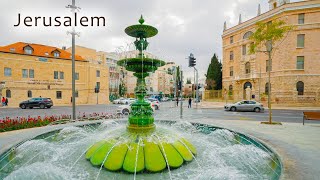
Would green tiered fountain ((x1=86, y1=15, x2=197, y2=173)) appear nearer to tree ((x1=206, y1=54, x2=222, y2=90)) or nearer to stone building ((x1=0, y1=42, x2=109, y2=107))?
stone building ((x1=0, y1=42, x2=109, y2=107))

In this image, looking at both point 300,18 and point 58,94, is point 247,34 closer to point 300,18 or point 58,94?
point 300,18

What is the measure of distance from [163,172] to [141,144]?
1.05 m

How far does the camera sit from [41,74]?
38.5 metres

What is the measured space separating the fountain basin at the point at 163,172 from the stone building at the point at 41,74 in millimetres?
33209

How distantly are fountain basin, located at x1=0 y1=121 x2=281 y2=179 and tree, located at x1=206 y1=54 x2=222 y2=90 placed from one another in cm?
5137

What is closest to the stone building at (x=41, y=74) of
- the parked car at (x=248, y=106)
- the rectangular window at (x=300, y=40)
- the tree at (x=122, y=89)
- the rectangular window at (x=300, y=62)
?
the tree at (x=122, y=89)

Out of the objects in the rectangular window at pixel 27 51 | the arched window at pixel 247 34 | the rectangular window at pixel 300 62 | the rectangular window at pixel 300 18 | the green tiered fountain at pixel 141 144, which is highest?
the rectangular window at pixel 300 18

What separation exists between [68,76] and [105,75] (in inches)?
377

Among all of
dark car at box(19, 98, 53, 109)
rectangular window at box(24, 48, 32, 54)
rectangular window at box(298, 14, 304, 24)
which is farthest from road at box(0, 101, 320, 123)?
rectangular window at box(298, 14, 304, 24)

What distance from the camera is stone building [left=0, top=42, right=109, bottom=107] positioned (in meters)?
34.7

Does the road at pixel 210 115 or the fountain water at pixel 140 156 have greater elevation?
the fountain water at pixel 140 156

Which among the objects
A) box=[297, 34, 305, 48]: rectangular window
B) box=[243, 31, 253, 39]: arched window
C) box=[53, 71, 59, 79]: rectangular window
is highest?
box=[243, 31, 253, 39]: arched window

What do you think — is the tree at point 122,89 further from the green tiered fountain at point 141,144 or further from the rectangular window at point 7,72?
the green tiered fountain at point 141,144

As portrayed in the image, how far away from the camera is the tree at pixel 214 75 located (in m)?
58.9
